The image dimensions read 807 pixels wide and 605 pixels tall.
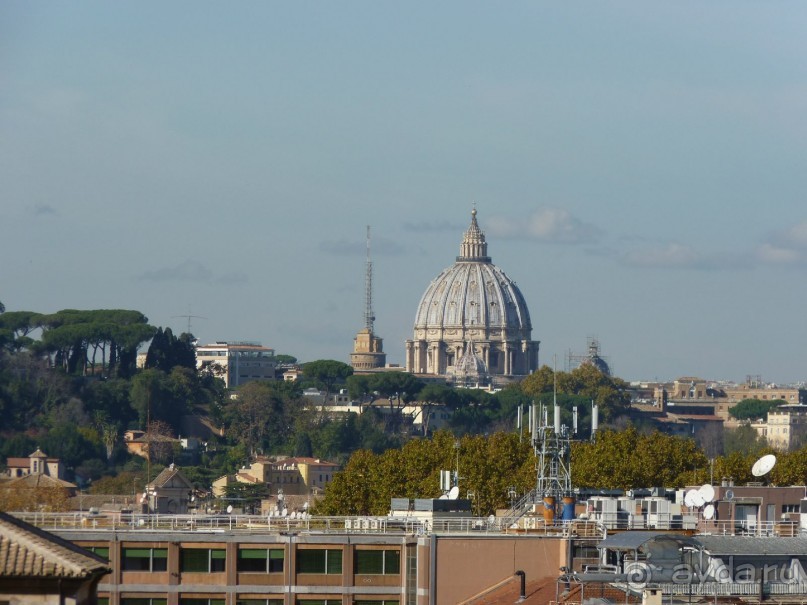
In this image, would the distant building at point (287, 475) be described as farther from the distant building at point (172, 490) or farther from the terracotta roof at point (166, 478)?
the distant building at point (172, 490)

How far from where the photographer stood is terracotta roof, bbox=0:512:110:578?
19422 millimetres

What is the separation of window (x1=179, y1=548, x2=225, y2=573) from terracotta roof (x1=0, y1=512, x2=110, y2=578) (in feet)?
75.6

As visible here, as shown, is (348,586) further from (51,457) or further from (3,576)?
(51,457)

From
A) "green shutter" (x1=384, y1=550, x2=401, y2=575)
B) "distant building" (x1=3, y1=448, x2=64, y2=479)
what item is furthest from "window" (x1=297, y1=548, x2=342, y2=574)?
"distant building" (x1=3, y1=448, x2=64, y2=479)

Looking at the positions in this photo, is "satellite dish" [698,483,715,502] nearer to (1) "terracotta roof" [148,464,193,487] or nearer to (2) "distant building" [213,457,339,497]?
(1) "terracotta roof" [148,464,193,487]

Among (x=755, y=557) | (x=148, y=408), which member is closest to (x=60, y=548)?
(x=755, y=557)

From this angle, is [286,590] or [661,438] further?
[661,438]

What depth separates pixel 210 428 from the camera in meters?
200

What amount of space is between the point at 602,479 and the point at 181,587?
4447 centimetres

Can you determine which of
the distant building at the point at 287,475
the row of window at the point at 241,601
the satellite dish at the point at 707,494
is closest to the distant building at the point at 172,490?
the distant building at the point at 287,475

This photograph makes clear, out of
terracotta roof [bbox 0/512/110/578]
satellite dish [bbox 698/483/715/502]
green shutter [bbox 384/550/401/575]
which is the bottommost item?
green shutter [bbox 384/550/401/575]

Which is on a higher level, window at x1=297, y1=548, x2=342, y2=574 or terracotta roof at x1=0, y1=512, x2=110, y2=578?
Result: terracotta roof at x1=0, y1=512, x2=110, y2=578

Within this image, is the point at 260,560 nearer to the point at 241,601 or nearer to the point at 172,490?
the point at 241,601

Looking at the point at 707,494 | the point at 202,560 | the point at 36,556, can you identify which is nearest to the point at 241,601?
the point at 202,560
